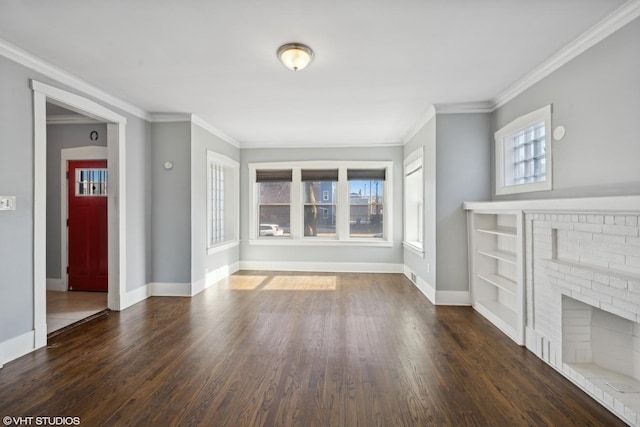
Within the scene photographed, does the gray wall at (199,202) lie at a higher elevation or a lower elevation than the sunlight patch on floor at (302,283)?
higher

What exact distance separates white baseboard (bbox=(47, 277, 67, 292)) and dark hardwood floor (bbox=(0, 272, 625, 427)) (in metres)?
1.89

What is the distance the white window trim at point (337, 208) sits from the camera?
6344 mm

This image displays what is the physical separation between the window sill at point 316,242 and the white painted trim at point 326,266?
387 mm

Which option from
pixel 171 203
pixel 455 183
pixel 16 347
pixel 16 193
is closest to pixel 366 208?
pixel 455 183

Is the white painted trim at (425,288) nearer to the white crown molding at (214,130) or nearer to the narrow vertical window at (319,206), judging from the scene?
the narrow vertical window at (319,206)

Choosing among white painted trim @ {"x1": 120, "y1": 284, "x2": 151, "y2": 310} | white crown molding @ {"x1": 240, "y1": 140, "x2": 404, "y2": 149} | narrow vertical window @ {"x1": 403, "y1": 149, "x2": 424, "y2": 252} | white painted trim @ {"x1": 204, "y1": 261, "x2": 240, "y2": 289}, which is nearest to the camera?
white painted trim @ {"x1": 120, "y1": 284, "x2": 151, "y2": 310}

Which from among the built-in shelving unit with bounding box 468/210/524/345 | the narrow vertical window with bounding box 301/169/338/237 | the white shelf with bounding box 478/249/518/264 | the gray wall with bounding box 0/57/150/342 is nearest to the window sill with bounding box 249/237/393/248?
the narrow vertical window with bounding box 301/169/338/237

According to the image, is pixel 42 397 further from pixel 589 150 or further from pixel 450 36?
pixel 589 150

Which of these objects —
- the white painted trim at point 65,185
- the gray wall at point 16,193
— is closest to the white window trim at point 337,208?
the white painted trim at point 65,185

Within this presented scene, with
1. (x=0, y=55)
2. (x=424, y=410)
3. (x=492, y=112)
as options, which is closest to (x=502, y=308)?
(x=424, y=410)

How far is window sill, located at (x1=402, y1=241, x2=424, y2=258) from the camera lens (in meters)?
5.01

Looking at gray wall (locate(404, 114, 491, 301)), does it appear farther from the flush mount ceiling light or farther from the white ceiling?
the flush mount ceiling light

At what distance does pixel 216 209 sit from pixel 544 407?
5471mm

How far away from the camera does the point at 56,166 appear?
16.3 ft
